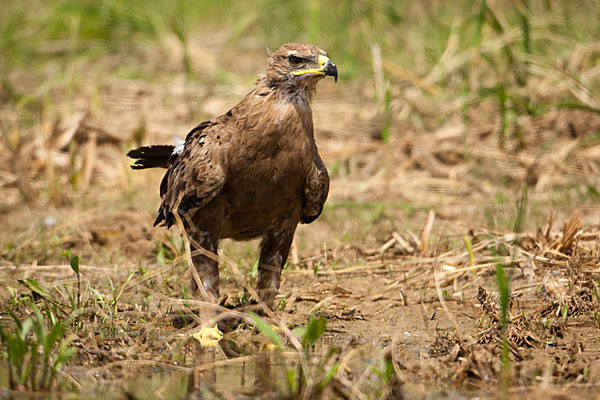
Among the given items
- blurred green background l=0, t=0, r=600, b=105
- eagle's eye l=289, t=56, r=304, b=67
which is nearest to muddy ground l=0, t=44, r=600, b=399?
blurred green background l=0, t=0, r=600, b=105

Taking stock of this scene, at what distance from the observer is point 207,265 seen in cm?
462

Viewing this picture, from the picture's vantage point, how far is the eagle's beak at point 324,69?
4.35 m

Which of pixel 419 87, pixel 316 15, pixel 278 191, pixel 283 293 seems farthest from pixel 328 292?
pixel 316 15

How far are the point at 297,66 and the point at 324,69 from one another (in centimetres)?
18

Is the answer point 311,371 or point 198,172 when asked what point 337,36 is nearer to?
point 198,172

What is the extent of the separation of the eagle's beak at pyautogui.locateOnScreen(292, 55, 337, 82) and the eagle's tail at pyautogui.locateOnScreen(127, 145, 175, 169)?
120cm

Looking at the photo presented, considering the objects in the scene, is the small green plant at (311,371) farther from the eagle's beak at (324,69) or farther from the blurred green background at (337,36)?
the blurred green background at (337,36)

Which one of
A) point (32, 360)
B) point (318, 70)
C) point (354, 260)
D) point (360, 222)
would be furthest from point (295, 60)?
point (360, 222)

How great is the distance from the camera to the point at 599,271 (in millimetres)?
4633

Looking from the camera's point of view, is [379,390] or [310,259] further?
[310,259]

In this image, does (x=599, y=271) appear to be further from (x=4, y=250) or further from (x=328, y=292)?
(x=4, y=250)

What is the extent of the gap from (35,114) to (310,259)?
4.56 meters

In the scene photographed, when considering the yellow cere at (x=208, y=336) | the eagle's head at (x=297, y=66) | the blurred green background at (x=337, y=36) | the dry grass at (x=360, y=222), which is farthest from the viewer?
the blurred green background at (x=337, y=36)

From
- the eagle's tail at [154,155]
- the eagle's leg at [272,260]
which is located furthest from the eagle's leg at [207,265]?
the eagle's tail at [154,155]
